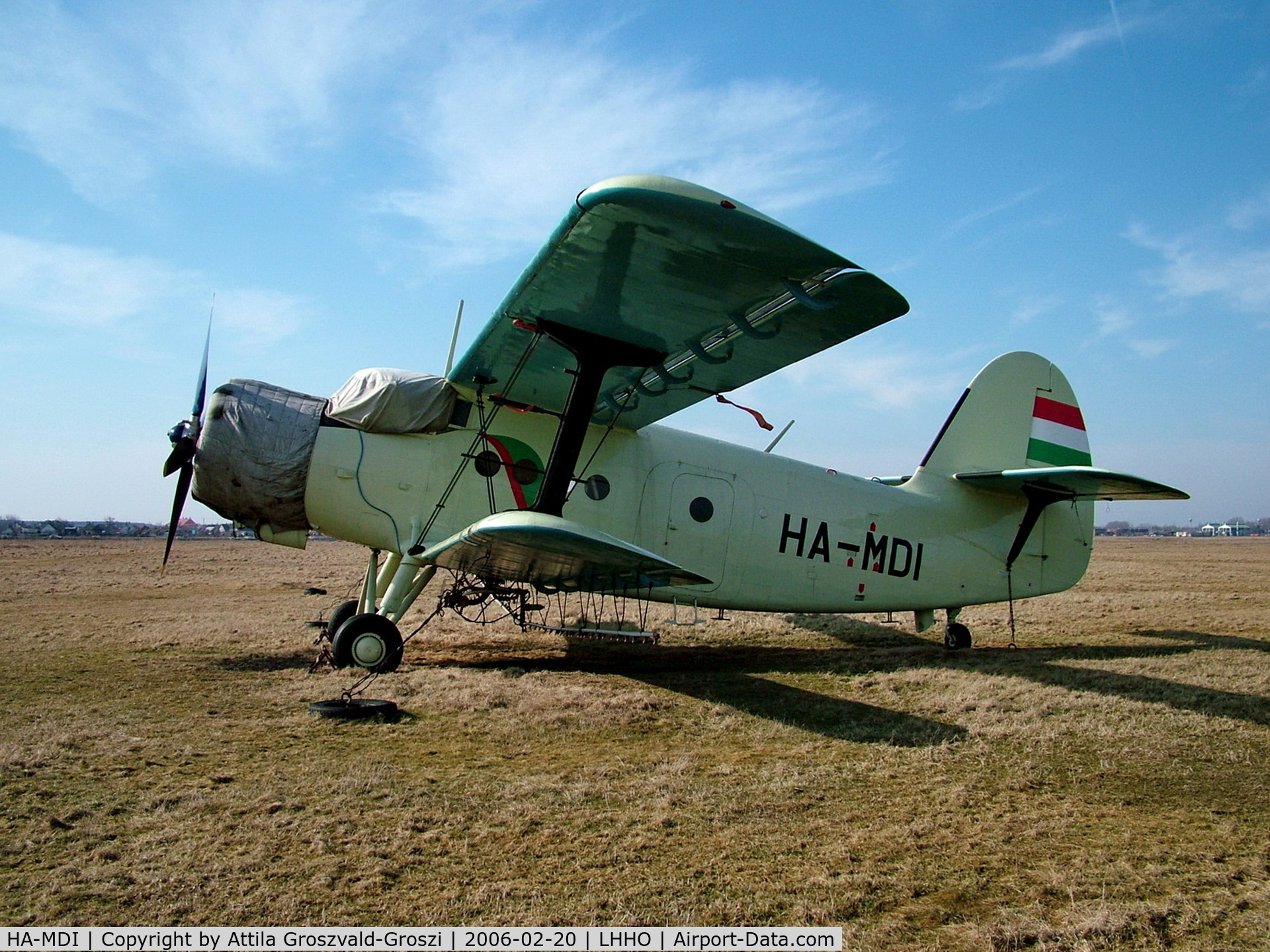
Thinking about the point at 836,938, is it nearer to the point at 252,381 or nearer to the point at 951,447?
the point at 252,381

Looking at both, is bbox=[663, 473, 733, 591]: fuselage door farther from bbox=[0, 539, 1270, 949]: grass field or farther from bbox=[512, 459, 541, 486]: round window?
bbox=[512, 459, 541, 486]: round window

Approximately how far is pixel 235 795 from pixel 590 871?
2.11 metres

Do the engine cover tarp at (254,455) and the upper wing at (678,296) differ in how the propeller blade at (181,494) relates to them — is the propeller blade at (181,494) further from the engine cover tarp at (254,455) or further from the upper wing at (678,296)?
the upper wing at (678,296)

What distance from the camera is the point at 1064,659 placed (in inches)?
336

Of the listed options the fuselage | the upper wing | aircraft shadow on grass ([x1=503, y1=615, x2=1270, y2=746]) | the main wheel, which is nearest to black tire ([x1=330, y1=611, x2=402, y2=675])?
the fuselage

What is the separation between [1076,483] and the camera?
9797 mm

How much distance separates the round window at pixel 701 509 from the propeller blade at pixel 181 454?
5.64 metres

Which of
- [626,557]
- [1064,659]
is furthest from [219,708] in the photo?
[1064,659]

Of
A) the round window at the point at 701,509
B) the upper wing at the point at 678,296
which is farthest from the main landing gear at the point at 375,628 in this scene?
the round window at the point at 701,509

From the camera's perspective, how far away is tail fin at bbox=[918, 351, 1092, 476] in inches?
437

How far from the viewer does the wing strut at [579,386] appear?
7.13m

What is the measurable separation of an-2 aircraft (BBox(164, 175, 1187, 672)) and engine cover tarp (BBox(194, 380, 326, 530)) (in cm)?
2

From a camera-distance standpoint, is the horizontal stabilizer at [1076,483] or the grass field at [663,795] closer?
the grass field at [663,795]
